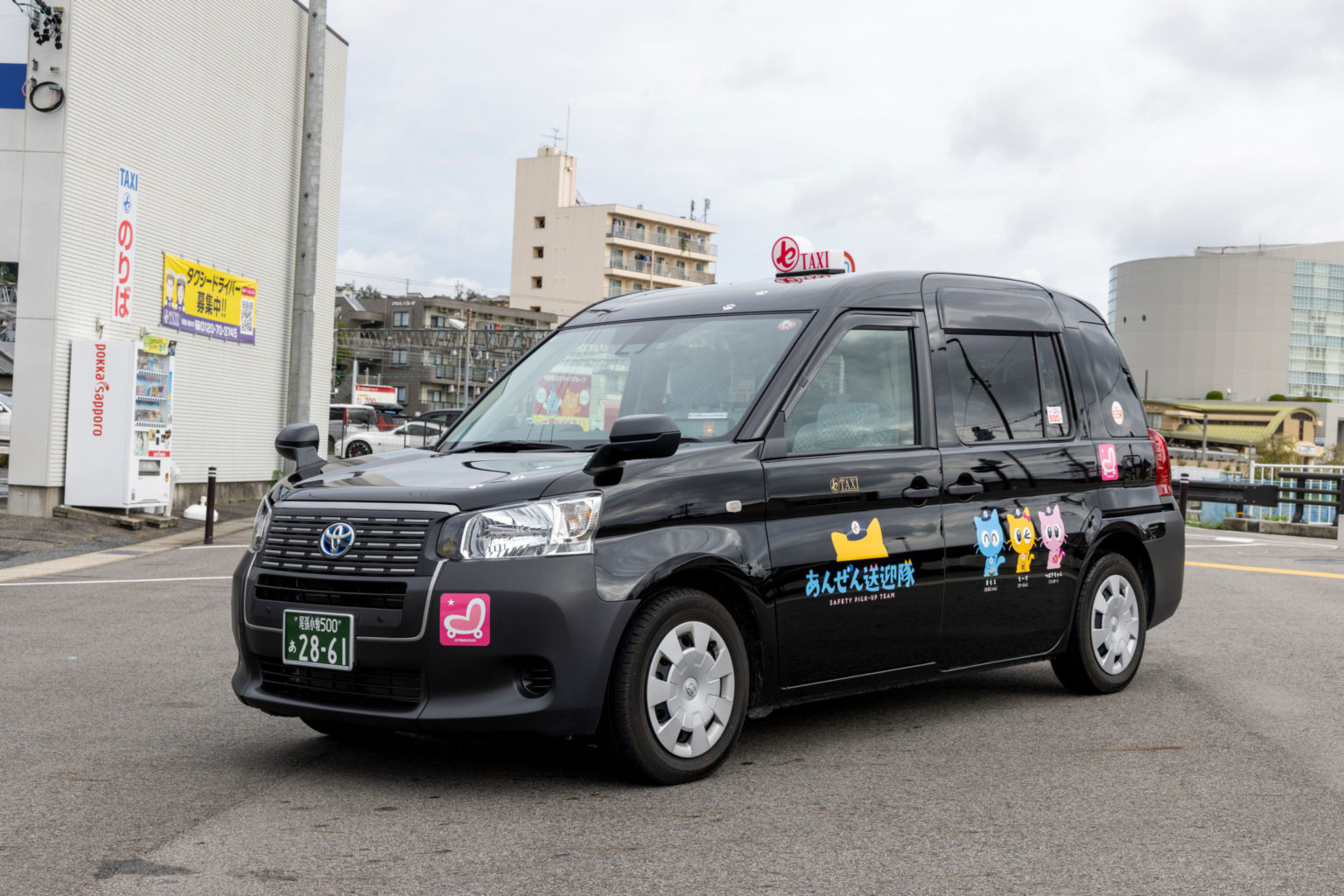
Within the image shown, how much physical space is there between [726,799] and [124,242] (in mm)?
15539

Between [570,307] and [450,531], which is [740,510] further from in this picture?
[570,307]

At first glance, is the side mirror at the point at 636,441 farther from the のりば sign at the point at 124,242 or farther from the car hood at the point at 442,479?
the のりば sign at the point at 124,242

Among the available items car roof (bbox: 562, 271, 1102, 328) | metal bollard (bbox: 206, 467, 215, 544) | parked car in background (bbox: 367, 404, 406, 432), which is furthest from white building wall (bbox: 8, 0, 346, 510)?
parked car in background (bbox: 367, 404, 406, 432)

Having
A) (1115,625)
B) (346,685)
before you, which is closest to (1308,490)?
(1115,625)

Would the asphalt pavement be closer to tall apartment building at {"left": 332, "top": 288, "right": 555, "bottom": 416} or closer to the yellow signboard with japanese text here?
the yellow signboard with japanese text

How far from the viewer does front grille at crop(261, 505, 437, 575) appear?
4.83 metres

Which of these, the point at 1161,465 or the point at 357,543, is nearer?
the point at 357,543

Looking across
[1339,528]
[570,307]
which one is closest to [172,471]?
[1339,528]

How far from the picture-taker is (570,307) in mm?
110312

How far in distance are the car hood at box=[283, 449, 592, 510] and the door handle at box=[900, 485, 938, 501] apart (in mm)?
1475

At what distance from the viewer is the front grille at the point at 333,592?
4.81 m

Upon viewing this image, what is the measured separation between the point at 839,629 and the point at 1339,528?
18.2 meters

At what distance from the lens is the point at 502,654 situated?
4.74 m

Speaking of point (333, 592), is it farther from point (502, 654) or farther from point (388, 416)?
point (388, 416)
